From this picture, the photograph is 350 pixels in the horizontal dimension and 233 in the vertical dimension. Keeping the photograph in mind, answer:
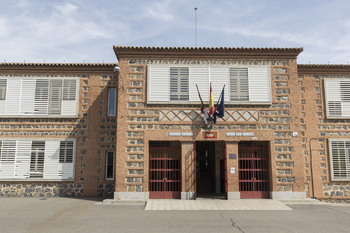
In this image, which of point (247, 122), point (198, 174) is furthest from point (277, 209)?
point (198, 174)

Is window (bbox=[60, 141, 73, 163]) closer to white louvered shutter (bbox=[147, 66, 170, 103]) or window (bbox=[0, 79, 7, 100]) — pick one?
window (bbox=[0, 79, 7, 100])

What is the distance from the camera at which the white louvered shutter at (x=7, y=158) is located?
15164mm

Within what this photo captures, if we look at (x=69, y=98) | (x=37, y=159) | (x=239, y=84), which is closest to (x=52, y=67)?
(x=69, y=98)

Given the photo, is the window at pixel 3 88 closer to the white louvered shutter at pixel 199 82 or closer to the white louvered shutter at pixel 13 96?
the white louvered shutter at pixel 13 96

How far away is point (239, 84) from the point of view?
1435cm

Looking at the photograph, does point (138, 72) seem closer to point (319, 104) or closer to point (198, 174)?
point (198, 174)

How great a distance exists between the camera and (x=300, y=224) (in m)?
9.48

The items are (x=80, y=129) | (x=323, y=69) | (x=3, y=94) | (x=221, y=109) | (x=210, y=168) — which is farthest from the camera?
(x=210, y=168)

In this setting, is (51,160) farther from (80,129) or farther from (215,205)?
(215,205)

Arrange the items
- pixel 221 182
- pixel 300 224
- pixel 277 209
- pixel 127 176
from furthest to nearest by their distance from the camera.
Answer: pixel 221 182
pixel 127 176
pixel 277 209
pixel 300 224

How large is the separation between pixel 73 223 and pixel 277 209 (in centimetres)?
811

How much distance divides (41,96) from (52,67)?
5.73 feet

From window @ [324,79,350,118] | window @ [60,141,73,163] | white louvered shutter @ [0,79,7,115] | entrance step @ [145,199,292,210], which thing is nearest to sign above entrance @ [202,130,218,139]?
entrance step @ [145,199,292,210]

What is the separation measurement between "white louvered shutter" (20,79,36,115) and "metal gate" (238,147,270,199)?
1163cm
